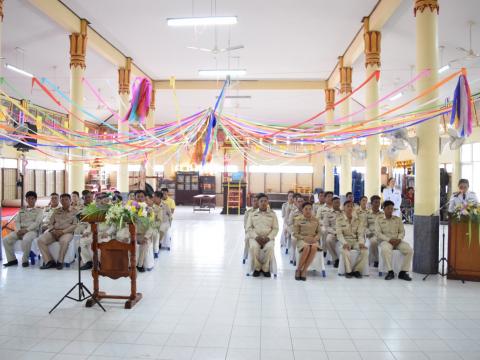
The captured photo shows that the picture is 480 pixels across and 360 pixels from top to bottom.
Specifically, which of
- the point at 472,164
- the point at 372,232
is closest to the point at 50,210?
the point at 372,232

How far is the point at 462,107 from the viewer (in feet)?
16.7

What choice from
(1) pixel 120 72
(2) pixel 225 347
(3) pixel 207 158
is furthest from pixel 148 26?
(2) pixel 225 347

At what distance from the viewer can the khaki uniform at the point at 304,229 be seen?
19.4 ft

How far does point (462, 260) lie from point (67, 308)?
212 inches

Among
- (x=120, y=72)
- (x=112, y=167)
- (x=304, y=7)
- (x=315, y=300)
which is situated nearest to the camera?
(x=315, y=300)

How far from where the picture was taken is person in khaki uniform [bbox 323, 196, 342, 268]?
253 inches

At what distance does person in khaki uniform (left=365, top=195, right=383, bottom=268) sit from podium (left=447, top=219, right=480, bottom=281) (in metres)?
1.07

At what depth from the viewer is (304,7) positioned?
865cm

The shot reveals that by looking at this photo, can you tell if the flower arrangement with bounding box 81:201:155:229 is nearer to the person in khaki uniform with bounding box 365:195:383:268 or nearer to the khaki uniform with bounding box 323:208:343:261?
the khaki uniform with bounding box 323:208:343:261

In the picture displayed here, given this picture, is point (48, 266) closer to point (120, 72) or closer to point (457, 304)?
point (457, 304)

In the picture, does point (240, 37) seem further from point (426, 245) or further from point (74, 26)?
point (426, 245)

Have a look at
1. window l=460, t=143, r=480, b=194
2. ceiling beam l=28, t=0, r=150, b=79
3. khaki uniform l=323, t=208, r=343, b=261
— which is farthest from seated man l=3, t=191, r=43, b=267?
window l=460, t=143, r=480, b=194

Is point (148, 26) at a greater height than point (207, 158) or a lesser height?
greater

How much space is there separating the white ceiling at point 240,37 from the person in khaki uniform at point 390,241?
4890mm
